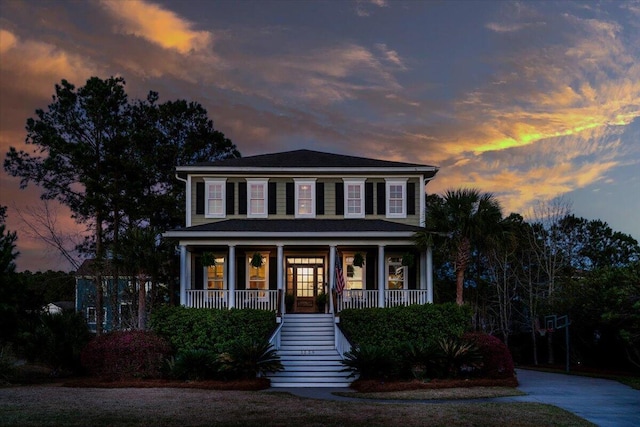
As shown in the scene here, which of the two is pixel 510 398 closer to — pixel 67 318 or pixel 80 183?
pixel 67 318

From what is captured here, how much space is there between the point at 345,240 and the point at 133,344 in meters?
9.16

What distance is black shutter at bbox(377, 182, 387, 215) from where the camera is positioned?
30.1 m

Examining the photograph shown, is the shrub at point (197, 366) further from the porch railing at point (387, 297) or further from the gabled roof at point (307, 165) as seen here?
the gabled roof at point (307, 165)

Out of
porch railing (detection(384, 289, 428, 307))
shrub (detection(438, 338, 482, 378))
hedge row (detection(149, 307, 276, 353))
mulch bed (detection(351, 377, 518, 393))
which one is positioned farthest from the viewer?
porch railing (detection(384, 289, 428, 307))

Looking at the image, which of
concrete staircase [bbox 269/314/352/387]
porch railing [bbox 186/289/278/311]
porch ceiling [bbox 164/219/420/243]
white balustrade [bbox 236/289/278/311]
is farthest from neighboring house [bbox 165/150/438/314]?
concrete staircase [bbox 269/314/352/387]

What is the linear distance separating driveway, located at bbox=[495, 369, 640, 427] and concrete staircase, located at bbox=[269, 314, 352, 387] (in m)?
5.56

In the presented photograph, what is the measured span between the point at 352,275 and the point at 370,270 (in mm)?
768

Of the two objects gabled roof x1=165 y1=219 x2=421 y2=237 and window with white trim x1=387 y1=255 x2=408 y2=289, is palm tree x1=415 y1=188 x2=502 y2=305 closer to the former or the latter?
gabled roof x1=165 y1=219 x2=421 y2=237

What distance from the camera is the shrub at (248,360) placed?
20516mm

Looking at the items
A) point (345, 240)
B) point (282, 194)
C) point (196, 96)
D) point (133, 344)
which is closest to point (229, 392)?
point (133, 344)

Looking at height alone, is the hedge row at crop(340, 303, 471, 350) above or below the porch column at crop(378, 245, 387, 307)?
below

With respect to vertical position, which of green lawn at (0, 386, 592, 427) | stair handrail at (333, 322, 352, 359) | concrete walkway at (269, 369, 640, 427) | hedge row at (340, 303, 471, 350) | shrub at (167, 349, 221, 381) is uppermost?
hedge row at (340, 303, 471, 350)

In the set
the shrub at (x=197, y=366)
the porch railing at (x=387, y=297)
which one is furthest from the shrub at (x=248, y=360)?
the porch railing at (x=387, y=297)

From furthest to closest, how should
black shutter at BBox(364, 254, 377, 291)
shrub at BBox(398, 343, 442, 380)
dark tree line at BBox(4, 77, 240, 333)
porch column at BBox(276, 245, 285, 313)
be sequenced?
dark tree line at BBox(4, 77, 240, 333) → black shutter at BBox(364, 254, 377, 291) → porch column at BBox(276, 245, 285, 313) → shrub at BBox(398, 343, 442, 380)
